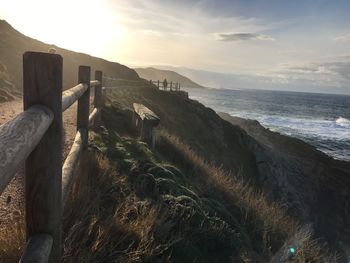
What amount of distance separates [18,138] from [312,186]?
2055cm

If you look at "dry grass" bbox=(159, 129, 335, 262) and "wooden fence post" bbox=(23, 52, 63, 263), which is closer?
"wooden fence post" bbox=(23, 52, 63, 263)

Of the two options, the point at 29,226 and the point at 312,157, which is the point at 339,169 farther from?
the point at 29,226

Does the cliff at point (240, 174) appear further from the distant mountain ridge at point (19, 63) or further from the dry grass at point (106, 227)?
the distant mountain ridge at point (19, 63)

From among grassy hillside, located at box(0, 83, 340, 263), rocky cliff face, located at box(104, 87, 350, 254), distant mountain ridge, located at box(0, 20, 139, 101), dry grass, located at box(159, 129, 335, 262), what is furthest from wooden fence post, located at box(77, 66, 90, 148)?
distant mountain ridge, located at box(0, 20, 139, 101)

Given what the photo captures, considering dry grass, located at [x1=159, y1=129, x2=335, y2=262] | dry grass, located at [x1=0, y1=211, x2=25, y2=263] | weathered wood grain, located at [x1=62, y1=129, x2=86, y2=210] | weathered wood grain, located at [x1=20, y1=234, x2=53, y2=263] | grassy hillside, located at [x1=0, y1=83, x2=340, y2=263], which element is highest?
weathered wood grain, located at [x1=62, y1=129, x2=86, y2=210]

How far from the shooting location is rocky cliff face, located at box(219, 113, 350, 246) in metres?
17.2

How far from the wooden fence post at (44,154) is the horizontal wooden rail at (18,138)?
15 cm

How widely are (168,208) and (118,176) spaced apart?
1.10 meters

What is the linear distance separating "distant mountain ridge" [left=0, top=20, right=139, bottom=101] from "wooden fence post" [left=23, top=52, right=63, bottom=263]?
44.2ft

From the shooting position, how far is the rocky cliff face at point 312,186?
17.2m

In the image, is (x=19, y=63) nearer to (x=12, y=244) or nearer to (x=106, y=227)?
(x=106, y=227)

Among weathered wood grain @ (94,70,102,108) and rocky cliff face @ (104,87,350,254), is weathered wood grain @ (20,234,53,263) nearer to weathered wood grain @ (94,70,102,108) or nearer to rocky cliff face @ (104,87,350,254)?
weathered wood grain @ (94,70,102,108)

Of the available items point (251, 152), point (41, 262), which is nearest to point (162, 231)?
point (41, 262)

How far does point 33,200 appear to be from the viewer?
2412mm
